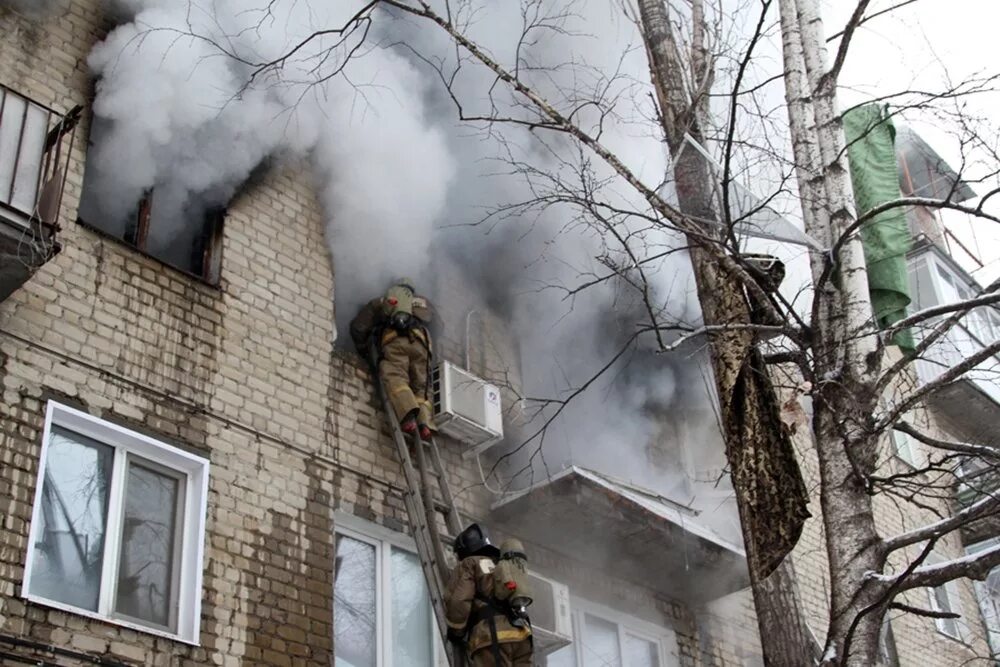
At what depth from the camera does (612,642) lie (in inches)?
368

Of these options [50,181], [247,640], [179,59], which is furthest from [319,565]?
[179,59]

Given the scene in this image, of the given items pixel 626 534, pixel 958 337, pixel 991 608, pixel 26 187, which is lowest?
pixel 626 534

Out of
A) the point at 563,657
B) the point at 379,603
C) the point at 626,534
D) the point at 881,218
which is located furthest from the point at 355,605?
the point at 881,218

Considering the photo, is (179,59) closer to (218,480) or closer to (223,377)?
(223,377)

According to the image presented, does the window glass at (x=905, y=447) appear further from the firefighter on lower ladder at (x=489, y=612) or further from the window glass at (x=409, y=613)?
the firefighter on lower ladder at (x=489, y=612)

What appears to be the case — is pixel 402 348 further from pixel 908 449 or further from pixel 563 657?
pixel 908 449

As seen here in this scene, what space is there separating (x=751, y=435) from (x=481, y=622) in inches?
70.8

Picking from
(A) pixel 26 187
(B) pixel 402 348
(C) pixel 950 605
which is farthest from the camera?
(C) pixel 950 605

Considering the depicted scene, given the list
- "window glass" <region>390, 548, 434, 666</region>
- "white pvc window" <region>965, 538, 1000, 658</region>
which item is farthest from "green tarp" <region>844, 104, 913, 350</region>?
"white pvc window" <region>965, 538, 1000, 658</region>

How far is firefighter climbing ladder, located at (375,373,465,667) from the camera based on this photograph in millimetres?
7041

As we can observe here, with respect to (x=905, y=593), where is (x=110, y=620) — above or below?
below

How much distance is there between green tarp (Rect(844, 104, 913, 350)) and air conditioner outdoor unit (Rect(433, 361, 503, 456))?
8.72ft

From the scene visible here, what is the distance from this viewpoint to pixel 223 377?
7.17 metres

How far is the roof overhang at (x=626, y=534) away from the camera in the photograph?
8.55 meters
